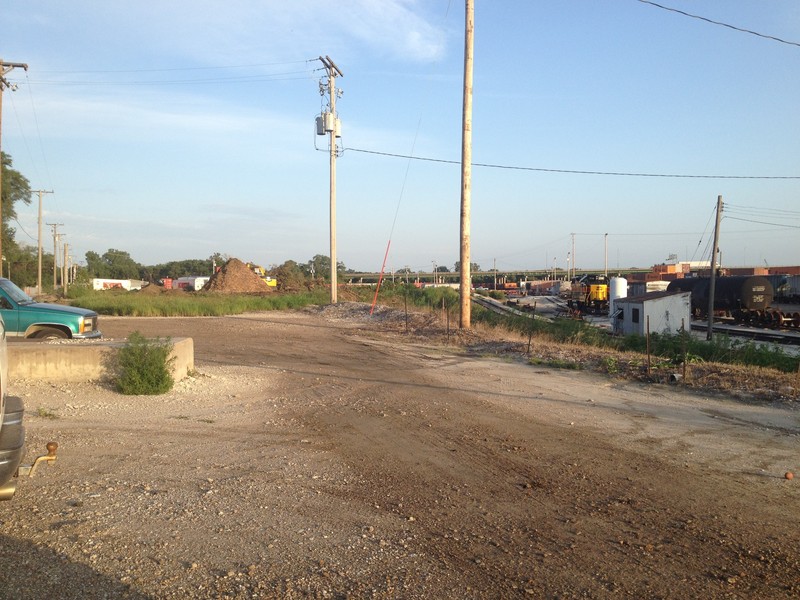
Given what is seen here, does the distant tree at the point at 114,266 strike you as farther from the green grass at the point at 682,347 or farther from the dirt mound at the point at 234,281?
the green grass at the point at 682,347

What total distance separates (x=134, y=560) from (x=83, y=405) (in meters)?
5.92

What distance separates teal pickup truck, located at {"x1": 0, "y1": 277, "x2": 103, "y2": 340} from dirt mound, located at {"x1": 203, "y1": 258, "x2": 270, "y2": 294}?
4656cm

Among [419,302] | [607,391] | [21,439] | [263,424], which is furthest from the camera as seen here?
[419,302]

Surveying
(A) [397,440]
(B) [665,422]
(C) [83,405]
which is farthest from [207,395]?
(B) [665,422]

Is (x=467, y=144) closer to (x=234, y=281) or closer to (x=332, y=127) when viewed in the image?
(x=332, y=127)

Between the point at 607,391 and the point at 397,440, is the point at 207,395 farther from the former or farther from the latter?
the point at 607,391

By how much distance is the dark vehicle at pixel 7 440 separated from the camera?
4.81m

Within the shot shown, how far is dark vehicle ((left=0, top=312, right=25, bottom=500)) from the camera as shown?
4809 mm

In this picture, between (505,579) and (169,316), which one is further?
(169,316)

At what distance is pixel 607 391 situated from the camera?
13.1 m

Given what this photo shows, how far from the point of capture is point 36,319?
1310cm

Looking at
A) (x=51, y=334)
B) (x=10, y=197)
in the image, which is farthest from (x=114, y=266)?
(x=51, y=334)

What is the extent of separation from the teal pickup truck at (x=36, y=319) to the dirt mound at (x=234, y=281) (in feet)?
153

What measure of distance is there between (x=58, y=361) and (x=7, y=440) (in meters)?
6.87
